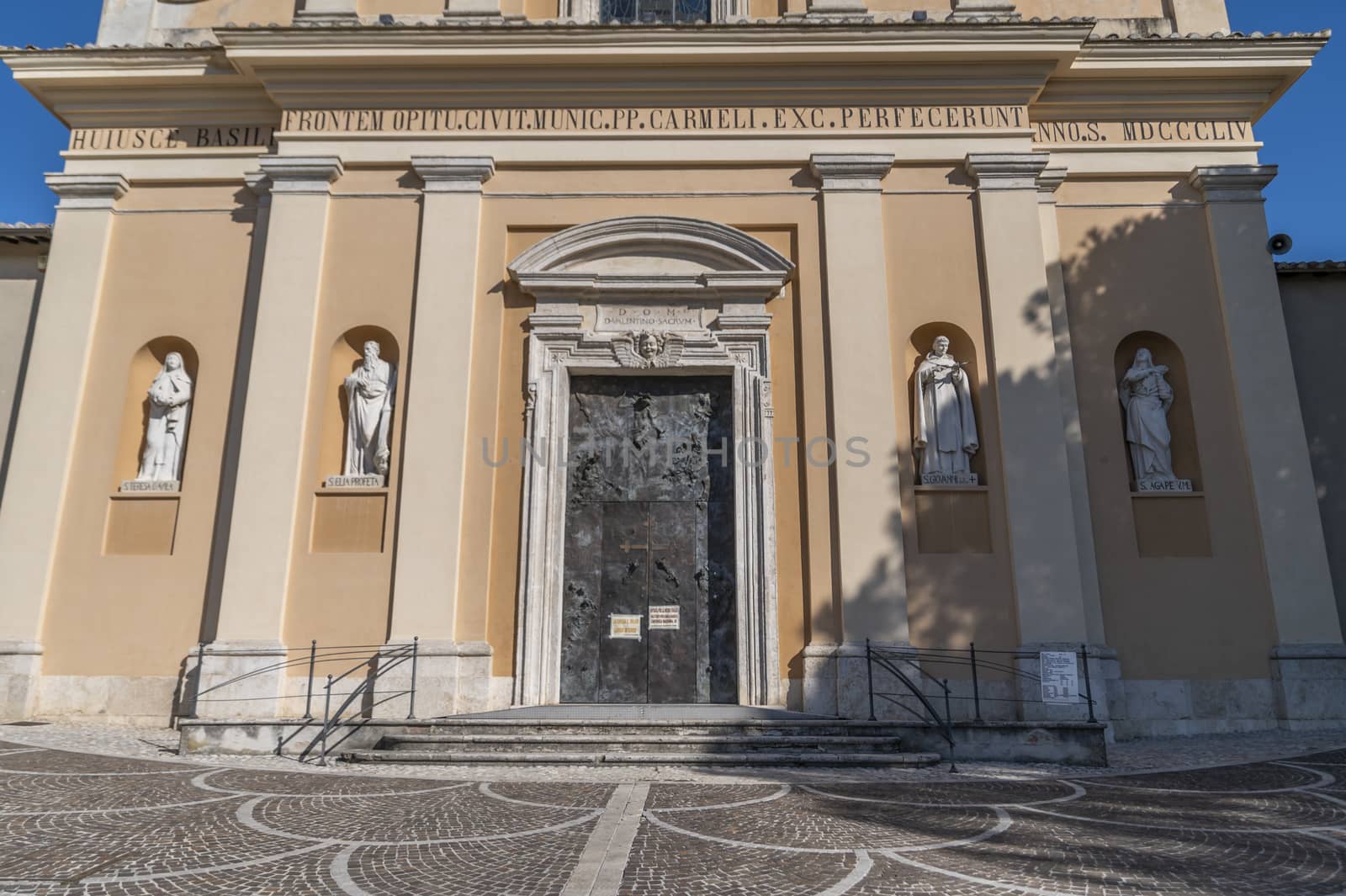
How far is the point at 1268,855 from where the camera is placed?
181 inches

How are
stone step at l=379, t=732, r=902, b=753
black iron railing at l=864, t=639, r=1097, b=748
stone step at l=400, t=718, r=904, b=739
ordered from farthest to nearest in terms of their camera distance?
black iron railing at l=864, t=639, r=1097, b=748 < stone step at l=400, t=718, r=904, b=739 < stone step at l=379, t=732, r=902, b=753

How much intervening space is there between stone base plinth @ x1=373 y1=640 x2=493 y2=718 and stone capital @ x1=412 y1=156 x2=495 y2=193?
17.1 ft

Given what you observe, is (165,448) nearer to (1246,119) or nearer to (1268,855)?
(1268,855)

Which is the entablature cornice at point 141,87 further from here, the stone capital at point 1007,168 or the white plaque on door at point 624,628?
the stone capital at point 1007,168

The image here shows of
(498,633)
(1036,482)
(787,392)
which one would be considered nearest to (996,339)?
(1036,482)

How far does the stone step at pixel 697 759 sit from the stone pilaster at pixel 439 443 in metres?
1.71

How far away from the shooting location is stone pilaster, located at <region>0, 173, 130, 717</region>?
385 inches

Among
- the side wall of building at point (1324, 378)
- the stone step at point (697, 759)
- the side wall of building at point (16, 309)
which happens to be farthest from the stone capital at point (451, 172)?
the side wall of building at point (1324, 378)

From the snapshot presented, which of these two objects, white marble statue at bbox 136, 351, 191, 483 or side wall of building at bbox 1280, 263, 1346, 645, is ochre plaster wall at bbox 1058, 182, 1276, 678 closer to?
side wall of building at bbox 1280, 263, 1346, 645

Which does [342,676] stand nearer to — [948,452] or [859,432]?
[859,432]

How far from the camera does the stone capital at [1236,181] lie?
35.7 feet

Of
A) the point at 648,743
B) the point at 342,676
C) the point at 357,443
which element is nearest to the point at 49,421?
the point at 357,443

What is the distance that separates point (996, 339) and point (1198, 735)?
Answer: 4560mm

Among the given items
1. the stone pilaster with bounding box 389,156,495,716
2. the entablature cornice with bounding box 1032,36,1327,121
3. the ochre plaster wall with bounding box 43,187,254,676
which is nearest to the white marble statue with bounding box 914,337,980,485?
the entablature cornice with bounding box 1032,36,1327,121
